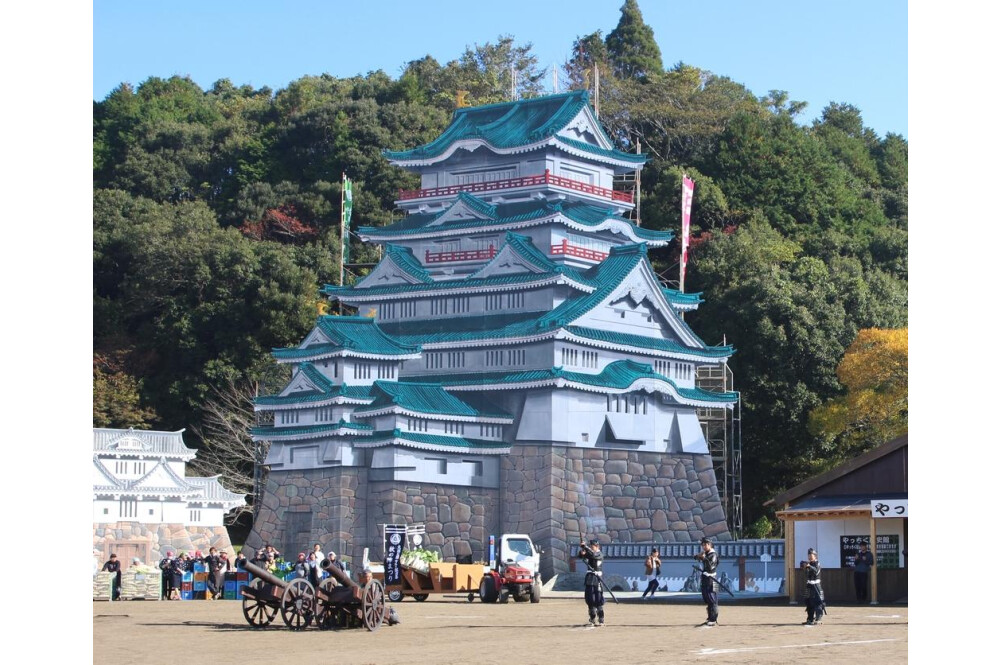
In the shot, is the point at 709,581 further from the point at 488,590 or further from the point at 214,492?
the point at 214,492

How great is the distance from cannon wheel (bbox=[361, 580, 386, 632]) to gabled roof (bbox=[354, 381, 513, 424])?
27146mm

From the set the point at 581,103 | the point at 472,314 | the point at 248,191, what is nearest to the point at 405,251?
the point at 472,314

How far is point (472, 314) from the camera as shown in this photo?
65.4m

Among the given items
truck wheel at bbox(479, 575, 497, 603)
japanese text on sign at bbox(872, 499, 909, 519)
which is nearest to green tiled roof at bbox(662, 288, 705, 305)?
truck wheel at bbox(479, 575, 497, 603)

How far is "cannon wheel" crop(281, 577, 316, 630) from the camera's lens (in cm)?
3177

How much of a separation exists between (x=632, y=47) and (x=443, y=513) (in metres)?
61.9

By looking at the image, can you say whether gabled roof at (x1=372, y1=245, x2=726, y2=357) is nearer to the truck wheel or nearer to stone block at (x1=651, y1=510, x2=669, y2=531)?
stone block at (x1=651, y1=510, x2=669, y2=531)

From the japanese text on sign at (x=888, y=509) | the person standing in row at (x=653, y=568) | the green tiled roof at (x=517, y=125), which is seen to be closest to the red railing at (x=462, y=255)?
the green tiled roof at (x=517, y=125)

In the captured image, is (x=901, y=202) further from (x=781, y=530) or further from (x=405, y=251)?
(x=405, y=251)

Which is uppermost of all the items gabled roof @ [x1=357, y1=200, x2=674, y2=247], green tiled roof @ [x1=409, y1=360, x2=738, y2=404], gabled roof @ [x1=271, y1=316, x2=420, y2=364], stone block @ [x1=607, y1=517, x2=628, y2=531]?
gabled roof @ [x1=357, y1=200, x2=674, y2=247]
